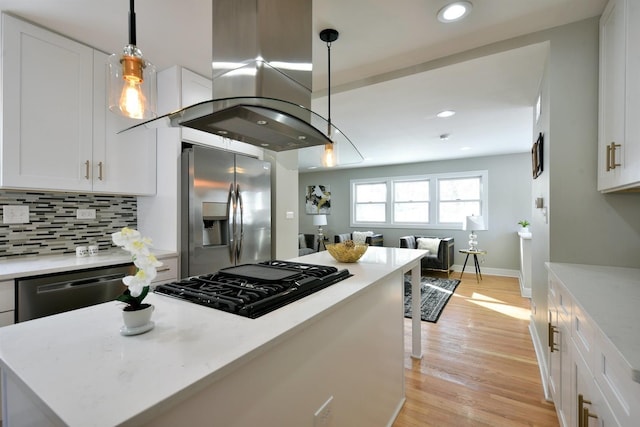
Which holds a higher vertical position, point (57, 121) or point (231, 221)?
point (57, 121)

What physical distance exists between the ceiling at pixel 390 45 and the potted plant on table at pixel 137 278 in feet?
4.80

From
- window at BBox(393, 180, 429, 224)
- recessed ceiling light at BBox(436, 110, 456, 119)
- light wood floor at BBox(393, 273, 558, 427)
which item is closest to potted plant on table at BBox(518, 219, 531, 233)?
window at BBox(393, 180, 429, 224)

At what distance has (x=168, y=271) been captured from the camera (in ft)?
7.66

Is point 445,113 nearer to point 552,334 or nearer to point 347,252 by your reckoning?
point 347,252

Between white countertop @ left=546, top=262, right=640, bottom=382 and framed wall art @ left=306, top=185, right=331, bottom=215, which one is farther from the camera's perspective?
framed wall art @ left=306, top=185, right=331, bottom=215

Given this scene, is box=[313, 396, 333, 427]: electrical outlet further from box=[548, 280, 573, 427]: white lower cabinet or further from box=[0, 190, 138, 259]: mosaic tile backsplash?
box=[0, 190, 138, 259]: mosaic tile backsplash

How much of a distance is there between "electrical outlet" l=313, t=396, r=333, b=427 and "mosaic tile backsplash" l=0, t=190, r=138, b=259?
244cm

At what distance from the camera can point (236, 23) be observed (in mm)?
1385

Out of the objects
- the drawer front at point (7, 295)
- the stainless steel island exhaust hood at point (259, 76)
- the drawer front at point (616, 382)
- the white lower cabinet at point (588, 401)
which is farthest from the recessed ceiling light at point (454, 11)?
the drawer front at point (7, 295)

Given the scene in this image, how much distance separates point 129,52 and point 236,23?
19.7 inches

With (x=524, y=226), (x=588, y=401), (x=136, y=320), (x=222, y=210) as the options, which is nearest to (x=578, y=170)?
(x=588, y=401)

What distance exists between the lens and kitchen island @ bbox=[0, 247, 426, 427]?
0.57 metres

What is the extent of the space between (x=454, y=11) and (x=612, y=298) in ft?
5.61

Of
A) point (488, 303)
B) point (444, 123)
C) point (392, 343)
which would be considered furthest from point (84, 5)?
point (488, 303)
